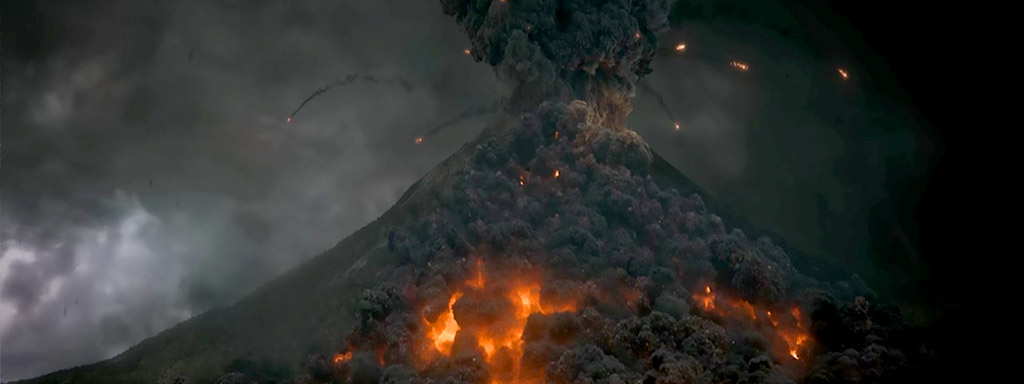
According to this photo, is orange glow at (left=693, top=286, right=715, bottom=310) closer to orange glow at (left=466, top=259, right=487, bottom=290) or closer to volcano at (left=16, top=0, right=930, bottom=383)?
volcano at (left=16, top=0, right=930, bottom=383)

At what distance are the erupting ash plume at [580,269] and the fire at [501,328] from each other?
15cm

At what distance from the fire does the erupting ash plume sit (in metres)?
0.15

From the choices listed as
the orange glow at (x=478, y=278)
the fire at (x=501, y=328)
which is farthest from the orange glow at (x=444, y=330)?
the orange glow at (x=478, y=278)

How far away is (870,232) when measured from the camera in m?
72.6

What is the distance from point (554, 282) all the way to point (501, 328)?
24.5ft

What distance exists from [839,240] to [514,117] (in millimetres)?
47030

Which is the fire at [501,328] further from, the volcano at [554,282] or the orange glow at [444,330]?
the volcano at [554,282]

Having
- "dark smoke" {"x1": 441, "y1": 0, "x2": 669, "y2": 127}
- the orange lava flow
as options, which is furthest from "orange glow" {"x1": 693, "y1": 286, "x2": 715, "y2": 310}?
"dark smoke" {"x1": 441, "y1": 0, "x2": 669, "y2": 127}

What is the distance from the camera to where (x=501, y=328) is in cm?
4962

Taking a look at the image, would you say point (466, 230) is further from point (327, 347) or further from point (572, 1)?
point (572, 1)

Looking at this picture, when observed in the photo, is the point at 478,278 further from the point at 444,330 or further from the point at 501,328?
the point at 501,328

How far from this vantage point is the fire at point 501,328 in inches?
1785

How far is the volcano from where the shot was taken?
44.2m

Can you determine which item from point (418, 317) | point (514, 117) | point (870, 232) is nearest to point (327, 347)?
point (418, 317)
